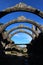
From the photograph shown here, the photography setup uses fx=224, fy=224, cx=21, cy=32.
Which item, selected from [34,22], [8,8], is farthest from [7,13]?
[34,22]

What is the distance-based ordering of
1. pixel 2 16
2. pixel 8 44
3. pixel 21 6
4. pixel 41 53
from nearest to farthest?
pixel 41 53
pixel 2 16
pixel 21 6
pixel 8 44

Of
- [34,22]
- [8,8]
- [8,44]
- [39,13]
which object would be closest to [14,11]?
[8,8]

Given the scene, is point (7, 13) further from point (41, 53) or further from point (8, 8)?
point (41, 53)

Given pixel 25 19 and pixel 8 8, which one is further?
pixel 25 19

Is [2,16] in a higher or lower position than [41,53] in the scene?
higher

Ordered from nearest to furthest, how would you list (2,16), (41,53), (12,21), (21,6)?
(41,53) < (2,16) < (21,6) < (12,21)

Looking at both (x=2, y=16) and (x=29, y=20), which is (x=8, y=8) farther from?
(x=29, y=20)

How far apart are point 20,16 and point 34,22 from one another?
2.71 meters

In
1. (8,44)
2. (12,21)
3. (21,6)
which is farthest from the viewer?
(8,44)

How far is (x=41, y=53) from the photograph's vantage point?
536 inches

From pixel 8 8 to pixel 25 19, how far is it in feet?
32.5

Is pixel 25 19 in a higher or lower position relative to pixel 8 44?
higher

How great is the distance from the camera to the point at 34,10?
22656mm

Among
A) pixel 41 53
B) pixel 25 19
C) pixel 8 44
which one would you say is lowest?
pixel 41 53
